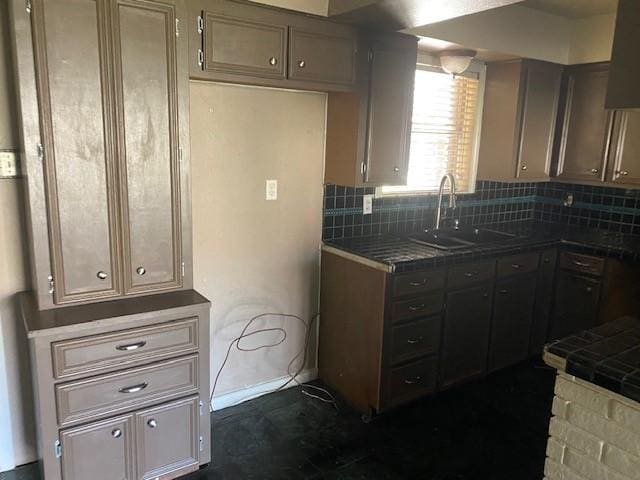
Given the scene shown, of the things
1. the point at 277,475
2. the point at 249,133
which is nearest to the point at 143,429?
the point at 277,475

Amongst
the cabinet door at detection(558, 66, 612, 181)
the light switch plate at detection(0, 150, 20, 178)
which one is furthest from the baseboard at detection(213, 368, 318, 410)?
the cabinet door at detection(558, 66, 612, 181)

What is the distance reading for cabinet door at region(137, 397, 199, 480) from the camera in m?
2.07

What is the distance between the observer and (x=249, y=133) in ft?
8.68

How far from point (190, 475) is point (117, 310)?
88 centimetres

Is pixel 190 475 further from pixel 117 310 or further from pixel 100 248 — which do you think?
pixel 100 248

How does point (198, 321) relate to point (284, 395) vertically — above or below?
above

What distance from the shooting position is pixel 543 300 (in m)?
3.50

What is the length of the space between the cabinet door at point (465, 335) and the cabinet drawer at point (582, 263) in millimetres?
781

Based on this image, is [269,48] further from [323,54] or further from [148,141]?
[148,141]

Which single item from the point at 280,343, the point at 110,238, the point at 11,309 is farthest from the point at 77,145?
the point at 280,343

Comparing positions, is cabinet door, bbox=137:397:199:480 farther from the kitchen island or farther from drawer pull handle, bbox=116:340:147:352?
the kitchen island

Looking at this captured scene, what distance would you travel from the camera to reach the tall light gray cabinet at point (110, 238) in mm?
1804

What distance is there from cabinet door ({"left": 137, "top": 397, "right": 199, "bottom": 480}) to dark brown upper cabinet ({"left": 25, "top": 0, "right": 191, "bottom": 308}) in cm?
52

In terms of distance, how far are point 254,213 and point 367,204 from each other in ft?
2.57
